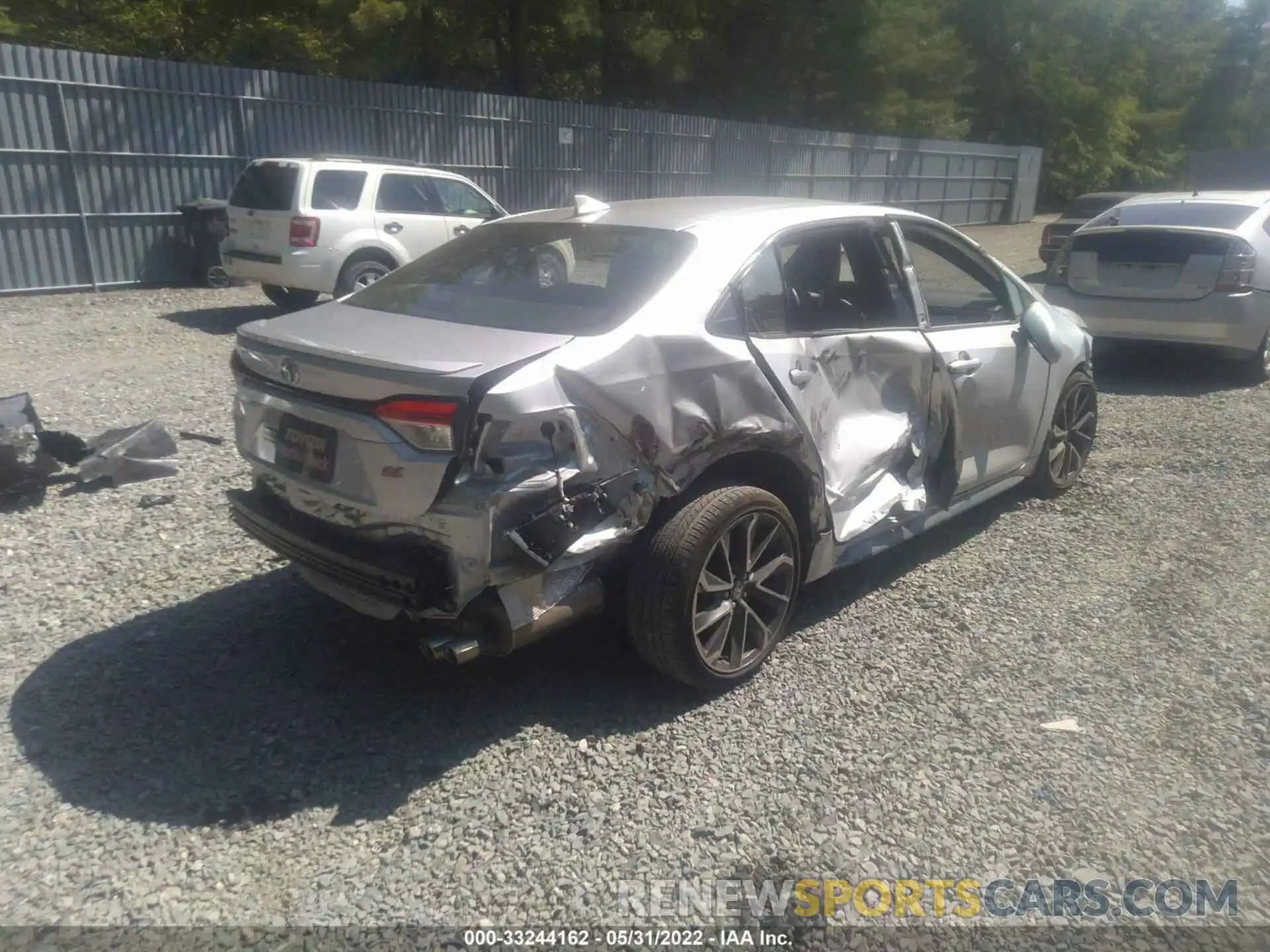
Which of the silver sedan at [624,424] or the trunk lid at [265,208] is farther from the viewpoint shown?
the trunk lid at [265,208]

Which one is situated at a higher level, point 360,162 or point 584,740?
point 360,162

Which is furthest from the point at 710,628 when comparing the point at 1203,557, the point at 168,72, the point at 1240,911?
the point at 168,72

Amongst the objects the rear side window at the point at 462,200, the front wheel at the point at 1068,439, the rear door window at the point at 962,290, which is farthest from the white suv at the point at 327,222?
the front wheel at the point at 1068,439

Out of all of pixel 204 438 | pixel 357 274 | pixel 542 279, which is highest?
pixel 542 279

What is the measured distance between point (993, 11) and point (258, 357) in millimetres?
40984

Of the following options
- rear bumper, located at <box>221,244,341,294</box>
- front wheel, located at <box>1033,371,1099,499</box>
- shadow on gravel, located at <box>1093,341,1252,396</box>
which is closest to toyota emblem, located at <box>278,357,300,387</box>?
front wheel, located at <box>1033,371,1099,499</box>

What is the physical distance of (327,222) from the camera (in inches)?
437

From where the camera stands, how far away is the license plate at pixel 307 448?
11.0 ft

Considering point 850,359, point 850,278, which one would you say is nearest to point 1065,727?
point 850,359

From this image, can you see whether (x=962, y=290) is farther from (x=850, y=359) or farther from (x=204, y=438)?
(x=204, y=438)

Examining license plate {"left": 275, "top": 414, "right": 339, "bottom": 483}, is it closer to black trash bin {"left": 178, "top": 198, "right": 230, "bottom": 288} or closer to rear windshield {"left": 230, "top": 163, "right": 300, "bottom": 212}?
rear windshield {"left": 230, "top": 163, "right": 300, "bottom": 212}

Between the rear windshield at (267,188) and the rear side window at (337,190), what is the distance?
24cm

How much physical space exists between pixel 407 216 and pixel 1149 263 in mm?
7767

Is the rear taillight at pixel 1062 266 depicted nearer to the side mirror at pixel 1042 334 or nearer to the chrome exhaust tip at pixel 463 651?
the side mirror at pixel 1042 334
